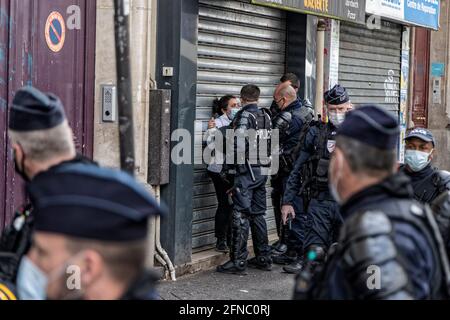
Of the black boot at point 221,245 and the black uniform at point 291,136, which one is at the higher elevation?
the black uniform at point 291,136

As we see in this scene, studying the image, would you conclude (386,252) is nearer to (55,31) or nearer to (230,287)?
(55,31)

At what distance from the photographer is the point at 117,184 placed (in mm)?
2525

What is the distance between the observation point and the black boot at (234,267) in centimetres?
939

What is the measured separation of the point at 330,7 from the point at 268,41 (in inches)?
35.7

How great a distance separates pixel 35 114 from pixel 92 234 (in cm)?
151

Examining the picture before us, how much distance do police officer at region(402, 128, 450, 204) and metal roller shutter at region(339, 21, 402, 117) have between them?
6.48m

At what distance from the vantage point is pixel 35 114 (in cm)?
377

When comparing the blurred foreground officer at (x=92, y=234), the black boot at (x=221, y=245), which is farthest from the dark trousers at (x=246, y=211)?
the blurred foreground officer at (x=92, y=234)

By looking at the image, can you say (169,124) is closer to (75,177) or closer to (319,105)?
(319,105)

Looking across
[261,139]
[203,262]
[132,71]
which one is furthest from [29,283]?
[203,262]

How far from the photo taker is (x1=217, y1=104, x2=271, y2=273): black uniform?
9.20 m

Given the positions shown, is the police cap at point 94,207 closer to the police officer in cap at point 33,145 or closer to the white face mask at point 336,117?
the police officer in cap at point 33,145

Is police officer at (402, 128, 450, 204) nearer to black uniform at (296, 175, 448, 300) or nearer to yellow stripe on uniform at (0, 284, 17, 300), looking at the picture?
black uniform at (296, 175, 448, 300)

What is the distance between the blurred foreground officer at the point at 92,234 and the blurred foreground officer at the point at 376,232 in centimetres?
83
